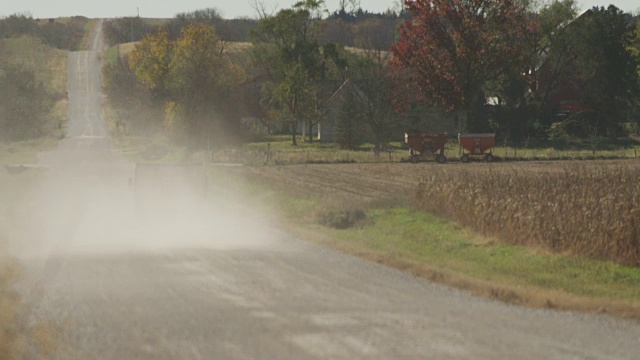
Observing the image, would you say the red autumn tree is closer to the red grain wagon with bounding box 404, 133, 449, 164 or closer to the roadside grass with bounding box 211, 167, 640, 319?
the red grain wagon with bounding box 404, 133, 449, 164

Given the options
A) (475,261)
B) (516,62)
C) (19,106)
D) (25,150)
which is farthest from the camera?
(19,106)

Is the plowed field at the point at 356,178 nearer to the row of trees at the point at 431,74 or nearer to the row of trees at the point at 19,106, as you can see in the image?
the row of trees at the point at 431,74

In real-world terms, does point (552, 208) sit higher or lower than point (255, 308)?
higher

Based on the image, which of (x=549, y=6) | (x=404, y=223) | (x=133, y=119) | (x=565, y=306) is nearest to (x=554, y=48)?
(x=549, y=6)

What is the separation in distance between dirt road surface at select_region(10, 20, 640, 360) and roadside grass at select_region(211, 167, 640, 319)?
52 centimetres

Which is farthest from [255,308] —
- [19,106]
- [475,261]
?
[19,106]

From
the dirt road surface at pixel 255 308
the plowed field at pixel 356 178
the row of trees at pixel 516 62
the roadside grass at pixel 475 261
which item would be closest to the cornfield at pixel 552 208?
the roadside grass at pixel 475 261

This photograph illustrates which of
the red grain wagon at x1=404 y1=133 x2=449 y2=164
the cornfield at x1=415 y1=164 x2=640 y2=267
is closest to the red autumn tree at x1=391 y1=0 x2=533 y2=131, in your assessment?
the red grain wagon at x1=404 y1=133 x2=449 y2=164

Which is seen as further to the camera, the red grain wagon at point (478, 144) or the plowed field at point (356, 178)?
the red grain wagon at point (478, 144)

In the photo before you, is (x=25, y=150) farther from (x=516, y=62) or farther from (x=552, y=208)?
(x=552, y=208)

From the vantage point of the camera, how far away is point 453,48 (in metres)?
69.9

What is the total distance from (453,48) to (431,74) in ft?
9.24

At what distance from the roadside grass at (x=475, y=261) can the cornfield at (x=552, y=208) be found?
1.23ft

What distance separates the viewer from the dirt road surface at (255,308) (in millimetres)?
10273
